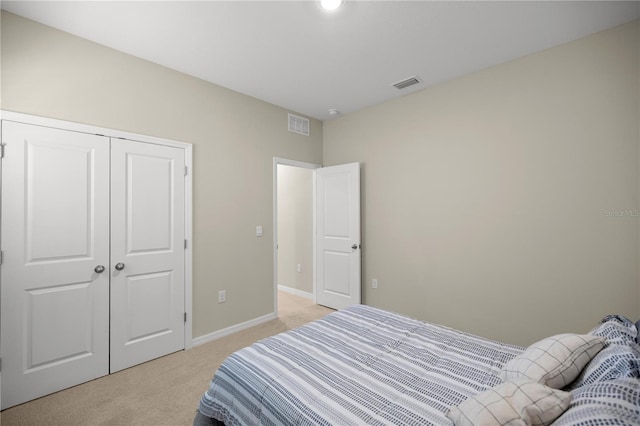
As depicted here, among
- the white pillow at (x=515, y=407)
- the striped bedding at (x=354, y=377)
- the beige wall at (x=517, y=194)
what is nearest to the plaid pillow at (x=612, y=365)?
the white pillow at (x=515, y=407)

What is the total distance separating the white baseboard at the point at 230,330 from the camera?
2887mm

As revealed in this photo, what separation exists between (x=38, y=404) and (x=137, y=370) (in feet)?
1.98

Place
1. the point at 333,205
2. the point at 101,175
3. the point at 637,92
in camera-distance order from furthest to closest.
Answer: the point at 333,205 < the point at 101,175 < the point at 637,92

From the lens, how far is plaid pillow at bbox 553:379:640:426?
721mm

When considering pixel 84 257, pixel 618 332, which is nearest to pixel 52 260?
pixel 84 257

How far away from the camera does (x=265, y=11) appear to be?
196 cm

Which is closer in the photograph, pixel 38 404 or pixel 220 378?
pixel 220 378

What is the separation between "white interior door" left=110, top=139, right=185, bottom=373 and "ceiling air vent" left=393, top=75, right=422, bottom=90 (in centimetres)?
244

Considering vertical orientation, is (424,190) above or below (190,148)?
below

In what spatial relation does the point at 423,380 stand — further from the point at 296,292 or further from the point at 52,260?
the point at 296,292

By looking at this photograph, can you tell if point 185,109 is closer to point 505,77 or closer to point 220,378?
point 220,378


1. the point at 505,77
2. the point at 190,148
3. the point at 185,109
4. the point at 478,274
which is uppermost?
the point at 505,77

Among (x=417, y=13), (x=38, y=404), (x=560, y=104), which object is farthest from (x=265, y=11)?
(x=38, y=404)

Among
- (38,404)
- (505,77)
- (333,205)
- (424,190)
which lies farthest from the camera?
(333,205)
